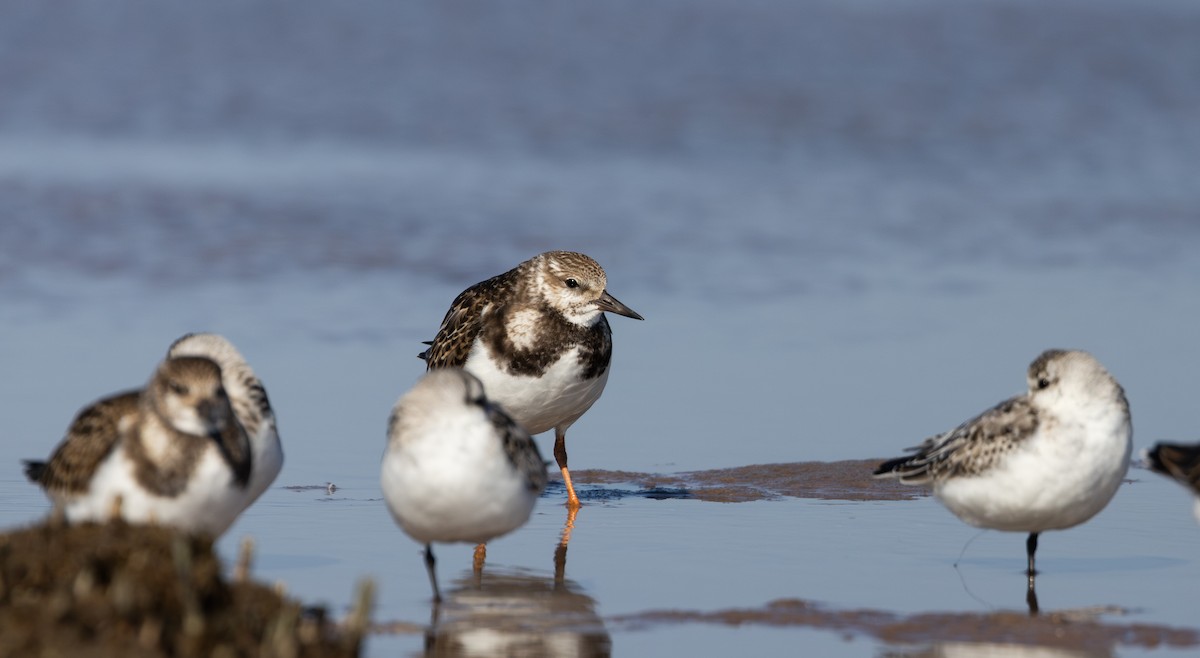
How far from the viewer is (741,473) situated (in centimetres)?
1073

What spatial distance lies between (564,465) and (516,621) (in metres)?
2.99

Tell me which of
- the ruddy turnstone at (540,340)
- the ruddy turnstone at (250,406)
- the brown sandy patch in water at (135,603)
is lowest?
the brown sandy patch in water at (135,603)

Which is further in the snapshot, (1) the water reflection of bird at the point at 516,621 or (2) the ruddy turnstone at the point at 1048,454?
(2) the ruddy turnstone at the point at 1048,454

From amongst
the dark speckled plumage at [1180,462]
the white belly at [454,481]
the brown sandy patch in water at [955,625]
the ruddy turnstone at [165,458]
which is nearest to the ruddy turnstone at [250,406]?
the ruddy turnstone at [165,458]

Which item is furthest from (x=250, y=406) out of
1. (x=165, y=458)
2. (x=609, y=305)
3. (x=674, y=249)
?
(x=674, y=249)

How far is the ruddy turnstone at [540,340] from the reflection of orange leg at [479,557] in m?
1.35

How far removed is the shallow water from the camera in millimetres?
8828

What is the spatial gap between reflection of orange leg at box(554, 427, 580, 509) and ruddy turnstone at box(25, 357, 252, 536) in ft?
9.74

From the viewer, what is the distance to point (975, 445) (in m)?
8.55

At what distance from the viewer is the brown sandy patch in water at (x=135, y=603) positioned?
5754 millimetres

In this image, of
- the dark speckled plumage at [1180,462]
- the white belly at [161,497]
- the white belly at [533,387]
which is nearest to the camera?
the white belly at [161,497]

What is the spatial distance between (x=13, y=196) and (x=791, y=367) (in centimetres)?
898

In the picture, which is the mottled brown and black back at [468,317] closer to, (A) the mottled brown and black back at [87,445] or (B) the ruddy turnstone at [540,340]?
(B) the ruddy turnstone at [540,340]

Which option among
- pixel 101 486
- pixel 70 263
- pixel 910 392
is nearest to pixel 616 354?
pixel 910 392
